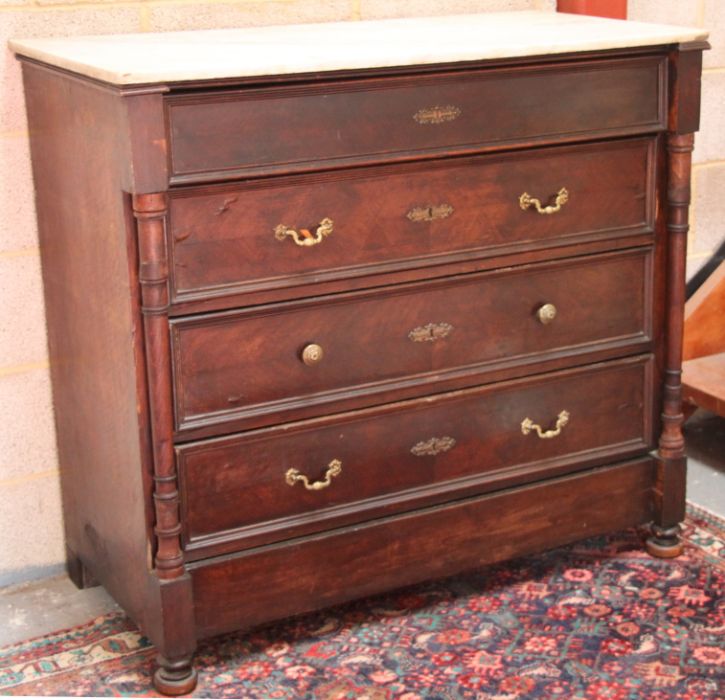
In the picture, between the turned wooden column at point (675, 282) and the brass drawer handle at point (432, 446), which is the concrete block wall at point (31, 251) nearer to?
the turned wooden column at point (675, 282)

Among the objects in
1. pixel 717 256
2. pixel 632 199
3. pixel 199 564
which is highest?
pixel 632 199

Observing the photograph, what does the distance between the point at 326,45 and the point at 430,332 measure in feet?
1.84

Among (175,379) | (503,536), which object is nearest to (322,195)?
(175,379)

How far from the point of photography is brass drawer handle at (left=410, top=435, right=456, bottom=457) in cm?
256

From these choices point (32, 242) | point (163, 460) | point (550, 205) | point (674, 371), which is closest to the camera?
point (163, 460)

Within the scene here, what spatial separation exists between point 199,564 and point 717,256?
1.85 metres

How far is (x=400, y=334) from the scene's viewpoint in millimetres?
2484

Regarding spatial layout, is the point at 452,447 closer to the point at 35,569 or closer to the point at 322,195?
the point at 322,195

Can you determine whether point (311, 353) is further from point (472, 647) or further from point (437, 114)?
point (472, 647)

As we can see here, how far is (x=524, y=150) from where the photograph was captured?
8.20ft

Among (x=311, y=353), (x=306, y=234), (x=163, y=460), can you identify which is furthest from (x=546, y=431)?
(x=163, y=460)

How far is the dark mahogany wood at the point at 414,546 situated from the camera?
2447mm

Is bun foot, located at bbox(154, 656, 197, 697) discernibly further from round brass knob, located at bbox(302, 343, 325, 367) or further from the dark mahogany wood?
round brass knob, located at bbox(302, 343, 325, 367)

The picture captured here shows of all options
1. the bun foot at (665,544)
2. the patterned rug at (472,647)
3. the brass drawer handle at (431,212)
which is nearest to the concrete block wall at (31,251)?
the patterned rug at (472,647)
